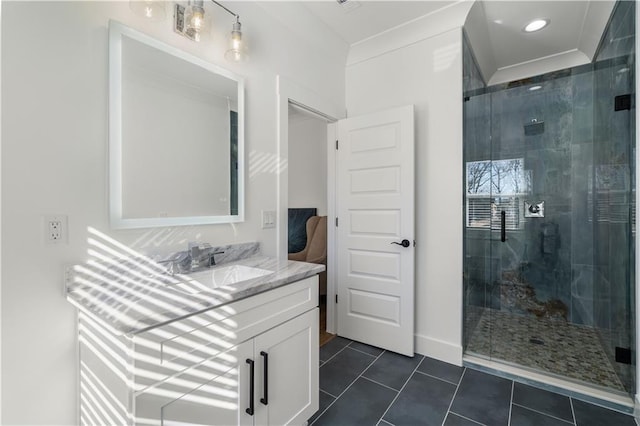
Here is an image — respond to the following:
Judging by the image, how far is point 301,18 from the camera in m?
2.27

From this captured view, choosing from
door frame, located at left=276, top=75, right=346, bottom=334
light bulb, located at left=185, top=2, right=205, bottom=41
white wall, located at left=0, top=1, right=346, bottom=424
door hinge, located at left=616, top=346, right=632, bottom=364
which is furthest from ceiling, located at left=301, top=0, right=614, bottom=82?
door hinge, located at left=616, top=346, right=632, bottom=364

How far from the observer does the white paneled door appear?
2.44 metres

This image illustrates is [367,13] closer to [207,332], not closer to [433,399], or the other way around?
[207,332]

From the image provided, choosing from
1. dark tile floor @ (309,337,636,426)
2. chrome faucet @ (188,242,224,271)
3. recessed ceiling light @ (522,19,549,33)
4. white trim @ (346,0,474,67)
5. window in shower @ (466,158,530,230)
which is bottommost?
dark tile floor @ (309,337,636,426)

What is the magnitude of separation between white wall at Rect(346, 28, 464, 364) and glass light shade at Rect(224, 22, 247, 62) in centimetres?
140

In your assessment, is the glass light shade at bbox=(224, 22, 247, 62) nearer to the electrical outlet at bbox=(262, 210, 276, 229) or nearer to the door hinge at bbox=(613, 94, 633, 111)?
the electrical outlet at bbox=(262, 210, 276, 229)

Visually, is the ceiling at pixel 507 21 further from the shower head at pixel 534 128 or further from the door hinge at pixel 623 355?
the door hinge at pixel 623 355

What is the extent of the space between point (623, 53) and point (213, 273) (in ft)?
9.42

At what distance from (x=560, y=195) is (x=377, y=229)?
198 cm

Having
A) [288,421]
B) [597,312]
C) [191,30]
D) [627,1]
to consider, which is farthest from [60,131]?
[597,312]

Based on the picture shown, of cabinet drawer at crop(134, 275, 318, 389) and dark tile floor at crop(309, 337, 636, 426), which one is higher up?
cabinet drawer at crop(134, 275, 318, 389)

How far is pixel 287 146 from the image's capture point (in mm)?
2256

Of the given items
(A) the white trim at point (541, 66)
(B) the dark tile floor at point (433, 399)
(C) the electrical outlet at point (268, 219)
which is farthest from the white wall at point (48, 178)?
(A) the white trim at point (541, 66)

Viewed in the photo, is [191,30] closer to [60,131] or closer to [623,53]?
[60,131]
